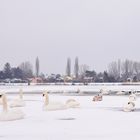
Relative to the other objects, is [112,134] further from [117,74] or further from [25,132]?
[117,74]

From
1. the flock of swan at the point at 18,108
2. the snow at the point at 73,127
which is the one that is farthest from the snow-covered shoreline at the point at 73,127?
the flock of swan at the point at 18,108

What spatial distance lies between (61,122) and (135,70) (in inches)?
5232

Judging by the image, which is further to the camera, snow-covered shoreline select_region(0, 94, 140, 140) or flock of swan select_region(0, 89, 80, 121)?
flock of swan select_region(0, 89, 80, 121)

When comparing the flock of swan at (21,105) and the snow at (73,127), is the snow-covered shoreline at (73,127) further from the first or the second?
the flock of swan at (21,105)

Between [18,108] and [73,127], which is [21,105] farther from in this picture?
[73,127]

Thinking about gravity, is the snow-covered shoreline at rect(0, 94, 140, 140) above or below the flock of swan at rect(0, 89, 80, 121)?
below

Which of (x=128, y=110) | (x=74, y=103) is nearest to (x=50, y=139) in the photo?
(x=128, y=110)

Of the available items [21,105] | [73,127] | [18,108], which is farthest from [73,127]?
[21,105]

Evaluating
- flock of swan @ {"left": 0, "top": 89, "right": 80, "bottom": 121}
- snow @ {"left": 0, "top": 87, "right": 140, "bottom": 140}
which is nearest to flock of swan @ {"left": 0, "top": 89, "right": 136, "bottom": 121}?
flock of swan @ {"left": 0, "top": 89, "right": 80, "bottom": 121}

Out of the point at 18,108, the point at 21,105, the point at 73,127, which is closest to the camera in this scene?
the point at 73,127

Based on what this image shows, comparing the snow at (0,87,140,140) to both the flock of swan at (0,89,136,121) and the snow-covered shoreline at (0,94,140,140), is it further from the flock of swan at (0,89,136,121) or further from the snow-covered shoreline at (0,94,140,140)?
the flock of swan at (0,89,136,121)

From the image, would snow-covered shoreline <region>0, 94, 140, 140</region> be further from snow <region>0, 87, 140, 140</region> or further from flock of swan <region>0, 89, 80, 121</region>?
flock of swan <region>0, 89, 80, 121</region>

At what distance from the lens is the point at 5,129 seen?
16.3 m

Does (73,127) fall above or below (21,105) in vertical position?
below
